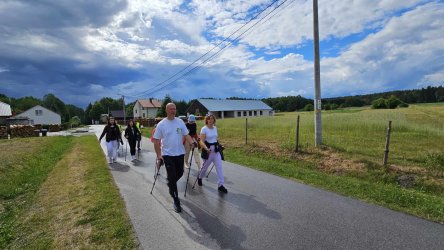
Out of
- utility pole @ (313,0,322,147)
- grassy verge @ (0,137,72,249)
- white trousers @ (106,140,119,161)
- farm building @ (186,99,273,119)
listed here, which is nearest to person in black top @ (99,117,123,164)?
white trousers @ (106,140,119,161)

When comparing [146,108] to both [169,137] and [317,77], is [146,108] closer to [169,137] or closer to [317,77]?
[317,77]

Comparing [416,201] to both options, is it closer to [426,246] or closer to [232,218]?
[426,246]

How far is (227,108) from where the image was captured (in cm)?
7312

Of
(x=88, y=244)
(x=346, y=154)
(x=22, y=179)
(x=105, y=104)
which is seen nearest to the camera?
(x=88, y=244)

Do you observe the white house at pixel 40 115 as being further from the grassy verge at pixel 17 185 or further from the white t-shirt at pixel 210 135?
the white t-shirt at pixel 210 135

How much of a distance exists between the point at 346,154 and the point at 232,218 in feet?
24.5

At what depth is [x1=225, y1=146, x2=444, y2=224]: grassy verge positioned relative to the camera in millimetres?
5766

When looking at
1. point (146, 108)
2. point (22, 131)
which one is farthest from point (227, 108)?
point (22, 131)

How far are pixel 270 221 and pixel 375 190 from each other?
3389mm

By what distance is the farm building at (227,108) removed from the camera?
71188 millimetres

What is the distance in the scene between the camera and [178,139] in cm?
600

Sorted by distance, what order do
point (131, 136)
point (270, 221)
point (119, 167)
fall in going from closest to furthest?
point (270, 221) < point (119, 167) < point (131, 136)

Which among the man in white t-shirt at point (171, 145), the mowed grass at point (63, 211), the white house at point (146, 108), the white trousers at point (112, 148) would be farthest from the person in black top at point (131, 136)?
the white house at point (146, 108)

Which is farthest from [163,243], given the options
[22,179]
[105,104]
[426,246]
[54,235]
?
[105,104]
